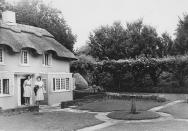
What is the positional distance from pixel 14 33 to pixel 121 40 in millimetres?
24423

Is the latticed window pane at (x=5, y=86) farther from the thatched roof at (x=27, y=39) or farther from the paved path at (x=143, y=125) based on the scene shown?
the paved path at (x=143, y=125)

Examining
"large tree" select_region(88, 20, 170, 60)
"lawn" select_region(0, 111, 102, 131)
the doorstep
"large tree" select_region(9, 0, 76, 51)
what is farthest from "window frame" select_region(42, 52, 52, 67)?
"large tree" select_region(88, 20, 170, 60)

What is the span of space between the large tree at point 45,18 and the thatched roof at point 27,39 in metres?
14.2

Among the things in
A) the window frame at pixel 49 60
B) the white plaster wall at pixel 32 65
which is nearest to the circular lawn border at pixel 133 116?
the white plaster wall at pixel 32 65

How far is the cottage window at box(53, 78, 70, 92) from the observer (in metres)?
28.8

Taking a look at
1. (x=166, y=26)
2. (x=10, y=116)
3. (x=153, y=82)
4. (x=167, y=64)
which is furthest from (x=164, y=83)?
(x=10, y=116)

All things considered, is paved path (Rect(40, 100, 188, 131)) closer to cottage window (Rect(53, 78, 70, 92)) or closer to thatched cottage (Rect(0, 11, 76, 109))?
thatched cottage (Rect(0, 11, 76, 109))

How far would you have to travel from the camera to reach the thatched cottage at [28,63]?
2447 cm

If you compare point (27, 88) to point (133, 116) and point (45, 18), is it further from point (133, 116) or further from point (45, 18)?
point (45, 18)

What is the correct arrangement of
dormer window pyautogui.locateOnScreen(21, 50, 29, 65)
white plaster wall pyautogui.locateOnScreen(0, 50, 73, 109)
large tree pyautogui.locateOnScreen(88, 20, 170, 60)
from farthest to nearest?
large tree pyautogui.locateOnScreen(88, 20, 170, 60) < dormer window pyautogui.locateOnScreen(21, 50, 29, 65) < white plaster wall pyautogui.locateOnScreen(0, 50, 73, 109)

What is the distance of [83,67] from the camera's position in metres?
40.0

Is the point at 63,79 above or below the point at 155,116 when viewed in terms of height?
above

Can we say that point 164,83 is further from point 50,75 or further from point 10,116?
point 10,116

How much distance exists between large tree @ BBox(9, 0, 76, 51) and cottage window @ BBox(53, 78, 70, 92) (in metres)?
17.8
